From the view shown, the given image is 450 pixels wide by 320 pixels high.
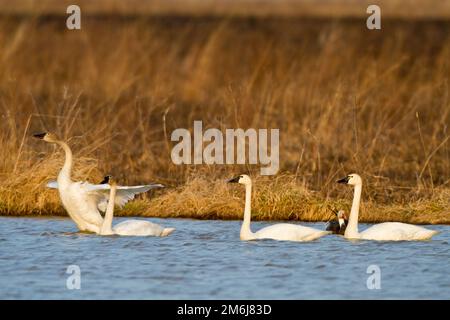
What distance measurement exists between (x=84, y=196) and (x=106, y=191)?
304mm

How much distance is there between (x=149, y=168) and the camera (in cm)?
1645

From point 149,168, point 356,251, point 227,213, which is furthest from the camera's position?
point 149,168

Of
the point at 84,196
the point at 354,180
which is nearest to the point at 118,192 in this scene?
the point at 84,196

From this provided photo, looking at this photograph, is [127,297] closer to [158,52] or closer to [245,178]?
[245,178]

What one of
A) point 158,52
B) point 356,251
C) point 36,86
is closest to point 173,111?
point 36,86

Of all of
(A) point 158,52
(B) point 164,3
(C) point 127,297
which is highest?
(B) point 164,3

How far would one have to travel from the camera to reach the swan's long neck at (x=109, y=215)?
12789mm

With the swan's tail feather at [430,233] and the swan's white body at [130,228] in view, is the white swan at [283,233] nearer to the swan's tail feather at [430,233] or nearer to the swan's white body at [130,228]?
the swan's white body at [130,228]

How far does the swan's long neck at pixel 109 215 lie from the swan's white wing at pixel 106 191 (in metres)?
0.07

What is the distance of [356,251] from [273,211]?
2209 millimetres

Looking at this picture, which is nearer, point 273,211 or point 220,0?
point 273,211

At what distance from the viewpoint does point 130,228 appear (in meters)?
12.6

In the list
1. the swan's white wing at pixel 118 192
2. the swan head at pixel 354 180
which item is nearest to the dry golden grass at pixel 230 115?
the swan's white wing at pixel 118 192

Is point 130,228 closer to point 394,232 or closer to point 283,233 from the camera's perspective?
point 283,233
